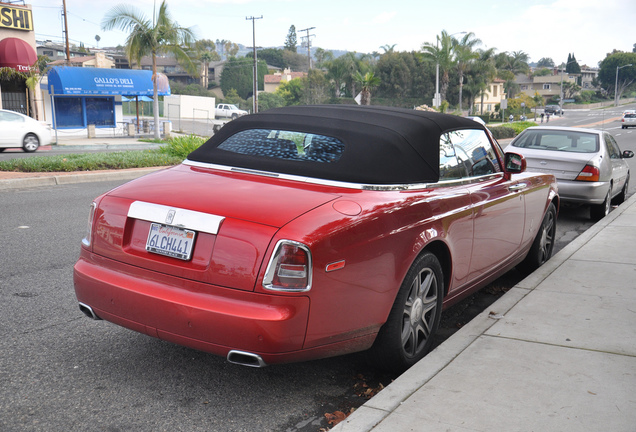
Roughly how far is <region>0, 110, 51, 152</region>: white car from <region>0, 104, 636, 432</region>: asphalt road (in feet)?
56.9

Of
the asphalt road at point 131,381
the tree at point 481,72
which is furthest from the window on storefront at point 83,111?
the tree at point 481,72

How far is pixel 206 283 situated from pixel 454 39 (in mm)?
64217

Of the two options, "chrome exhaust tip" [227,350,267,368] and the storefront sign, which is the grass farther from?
the storefront sign

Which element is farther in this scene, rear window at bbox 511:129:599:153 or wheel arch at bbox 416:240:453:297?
rear window at bbox 511:129:599:153

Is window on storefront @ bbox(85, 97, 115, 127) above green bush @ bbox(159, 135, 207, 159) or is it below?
above

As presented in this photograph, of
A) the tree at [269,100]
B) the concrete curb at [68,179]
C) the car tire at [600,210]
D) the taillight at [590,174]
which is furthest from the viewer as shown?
Answer: the tree at [269,100]

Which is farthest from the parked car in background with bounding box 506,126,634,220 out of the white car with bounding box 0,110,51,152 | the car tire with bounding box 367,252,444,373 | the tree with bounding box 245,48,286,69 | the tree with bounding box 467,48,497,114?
the tree with bounding box 245,48,286,69

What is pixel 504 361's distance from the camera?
3773 mm

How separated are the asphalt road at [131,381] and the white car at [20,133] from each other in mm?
17356

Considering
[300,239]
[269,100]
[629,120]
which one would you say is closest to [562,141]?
[300,239]

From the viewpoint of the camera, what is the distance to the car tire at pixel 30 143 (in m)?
21.2

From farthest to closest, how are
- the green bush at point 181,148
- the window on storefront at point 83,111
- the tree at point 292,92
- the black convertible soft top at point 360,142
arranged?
the tree at point 292,92, the window on storefront at point 83,111, the green bush at point 181,148, the black convertible soft top at point 360,142

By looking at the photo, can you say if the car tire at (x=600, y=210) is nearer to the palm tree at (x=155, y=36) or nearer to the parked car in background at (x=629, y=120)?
the palm tree at (x=155, y=36)

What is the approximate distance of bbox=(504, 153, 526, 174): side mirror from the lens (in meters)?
5.33
